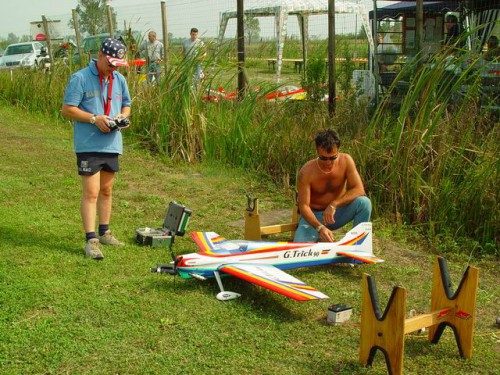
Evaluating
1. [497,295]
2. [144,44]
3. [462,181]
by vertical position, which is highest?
[144,44]

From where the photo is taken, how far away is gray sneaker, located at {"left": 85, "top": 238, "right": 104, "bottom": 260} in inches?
219

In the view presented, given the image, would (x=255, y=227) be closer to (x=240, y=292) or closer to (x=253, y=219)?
(x=253, y=219)

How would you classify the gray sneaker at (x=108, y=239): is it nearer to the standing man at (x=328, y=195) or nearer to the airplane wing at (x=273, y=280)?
the airplane wing at (x=273, y=280)

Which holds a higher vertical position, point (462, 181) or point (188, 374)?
point (462, 181)

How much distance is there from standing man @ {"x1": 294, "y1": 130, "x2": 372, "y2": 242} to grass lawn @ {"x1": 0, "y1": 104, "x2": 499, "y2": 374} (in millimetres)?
437

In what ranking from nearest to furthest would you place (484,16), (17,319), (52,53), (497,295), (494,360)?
(494,360), (17,319), (497,295), (484,16), (52,53)

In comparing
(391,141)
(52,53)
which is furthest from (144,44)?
(391,141)

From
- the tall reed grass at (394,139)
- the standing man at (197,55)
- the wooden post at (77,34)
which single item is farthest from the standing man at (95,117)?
the wooden post at (77,34)

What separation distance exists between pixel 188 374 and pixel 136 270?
1.76m

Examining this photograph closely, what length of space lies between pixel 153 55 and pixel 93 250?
6881 millimetres

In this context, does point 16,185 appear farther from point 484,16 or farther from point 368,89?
point 484,16

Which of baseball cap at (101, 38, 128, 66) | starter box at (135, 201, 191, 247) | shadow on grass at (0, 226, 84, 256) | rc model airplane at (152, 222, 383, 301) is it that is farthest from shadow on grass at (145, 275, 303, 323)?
baseball cap at (101, 38, 128, 66)

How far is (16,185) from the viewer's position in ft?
27.3

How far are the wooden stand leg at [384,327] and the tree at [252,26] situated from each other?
10100 millimetres
